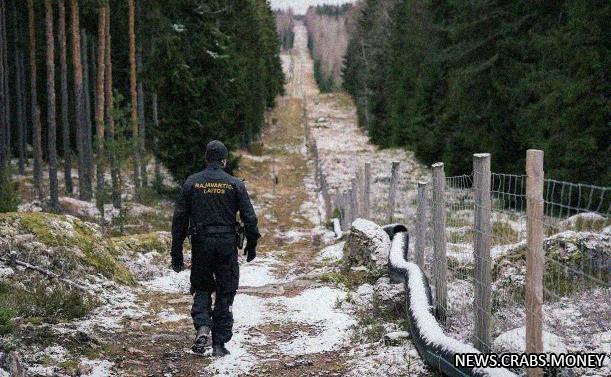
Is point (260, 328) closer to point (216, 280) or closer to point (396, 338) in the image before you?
point (216, 280)

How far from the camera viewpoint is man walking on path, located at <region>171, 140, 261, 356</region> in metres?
5.89

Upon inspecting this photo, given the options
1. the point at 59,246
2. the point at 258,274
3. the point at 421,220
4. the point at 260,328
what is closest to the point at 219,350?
the point at 260,328

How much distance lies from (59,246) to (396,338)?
5046mm

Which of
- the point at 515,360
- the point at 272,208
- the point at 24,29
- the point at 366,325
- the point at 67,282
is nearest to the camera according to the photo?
the point at 515,360

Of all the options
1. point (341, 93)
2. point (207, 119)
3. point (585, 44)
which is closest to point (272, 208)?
point (207, 119)

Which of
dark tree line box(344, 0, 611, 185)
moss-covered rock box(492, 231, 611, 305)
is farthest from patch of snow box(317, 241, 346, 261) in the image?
dark tree line box(344, 0, 611, 185)

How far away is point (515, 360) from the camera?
4223mm

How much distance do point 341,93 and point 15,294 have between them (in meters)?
95.3

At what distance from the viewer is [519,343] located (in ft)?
14.5

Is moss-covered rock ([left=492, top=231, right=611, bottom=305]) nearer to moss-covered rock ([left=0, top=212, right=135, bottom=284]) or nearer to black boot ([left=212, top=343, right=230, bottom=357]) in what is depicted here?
black boot ([left=212, top=343, right=230, bottom=357])

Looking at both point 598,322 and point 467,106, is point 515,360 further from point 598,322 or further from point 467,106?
point 467,106

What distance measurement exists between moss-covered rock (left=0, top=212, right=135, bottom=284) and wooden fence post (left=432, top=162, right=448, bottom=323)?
489 cm

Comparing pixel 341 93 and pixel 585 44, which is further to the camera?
pixel 341 93

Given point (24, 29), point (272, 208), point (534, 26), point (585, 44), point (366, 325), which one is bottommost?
point (272, 208)
